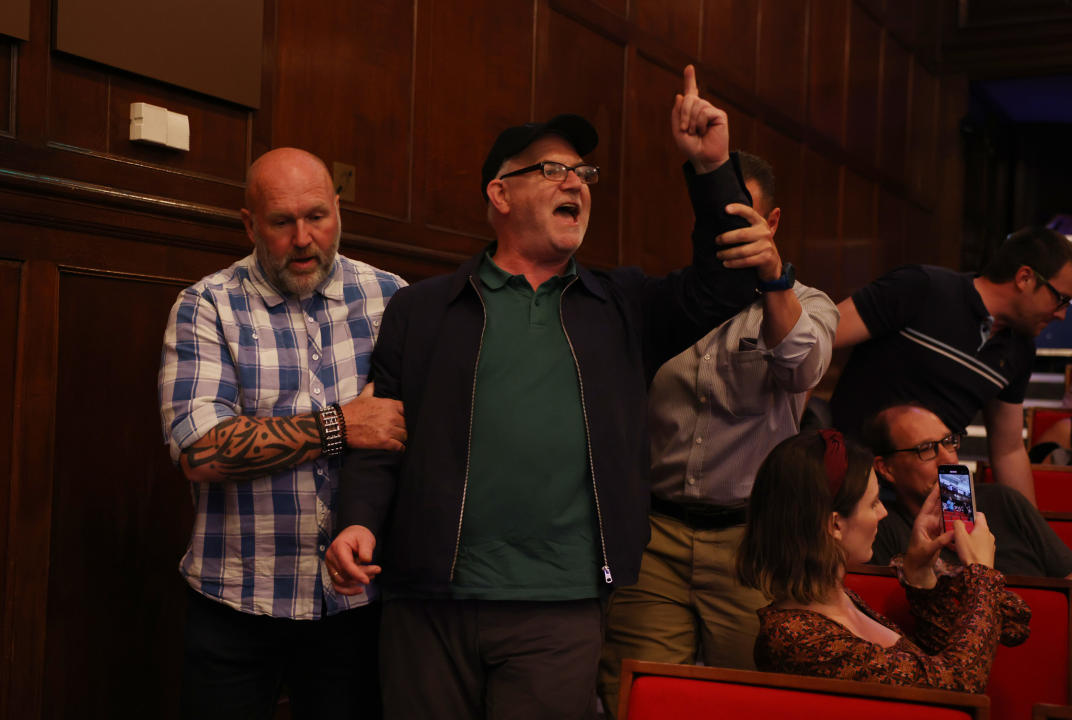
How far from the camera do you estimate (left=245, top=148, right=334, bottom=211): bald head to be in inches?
82.1

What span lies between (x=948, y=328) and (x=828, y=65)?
5096mm

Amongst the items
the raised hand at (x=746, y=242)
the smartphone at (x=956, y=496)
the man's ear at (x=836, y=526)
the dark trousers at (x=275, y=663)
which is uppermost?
the raised hand at (x=746, y=242)

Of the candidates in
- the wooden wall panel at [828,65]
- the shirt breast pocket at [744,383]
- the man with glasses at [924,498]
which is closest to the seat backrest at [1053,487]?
the man with glasses at [924,498]

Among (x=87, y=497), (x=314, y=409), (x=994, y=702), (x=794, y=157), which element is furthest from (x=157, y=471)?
Answer: (x=794, y=157)

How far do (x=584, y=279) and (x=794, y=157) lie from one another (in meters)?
5.41

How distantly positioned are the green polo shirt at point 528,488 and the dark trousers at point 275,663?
316mm

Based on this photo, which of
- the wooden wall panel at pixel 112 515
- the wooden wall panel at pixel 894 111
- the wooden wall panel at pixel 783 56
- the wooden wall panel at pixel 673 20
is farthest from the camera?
the wooden wall panel at pixel 894 111

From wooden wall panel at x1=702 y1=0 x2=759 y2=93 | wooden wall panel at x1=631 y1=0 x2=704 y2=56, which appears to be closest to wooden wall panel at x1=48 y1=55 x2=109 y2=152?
wooden wall panel at x1=631 y1=0 x2=704 y2=56

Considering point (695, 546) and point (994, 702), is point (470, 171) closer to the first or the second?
point (695, 546)

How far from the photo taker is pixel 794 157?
7070mm

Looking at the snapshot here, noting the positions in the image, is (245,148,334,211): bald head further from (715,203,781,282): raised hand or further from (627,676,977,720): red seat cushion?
(627,676,977,720): red seat cushion

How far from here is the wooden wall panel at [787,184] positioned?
6.68 m

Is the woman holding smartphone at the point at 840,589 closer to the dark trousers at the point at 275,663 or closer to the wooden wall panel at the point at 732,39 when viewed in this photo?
the dark trousers at the point at 275,663

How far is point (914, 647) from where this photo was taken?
6.36ft
